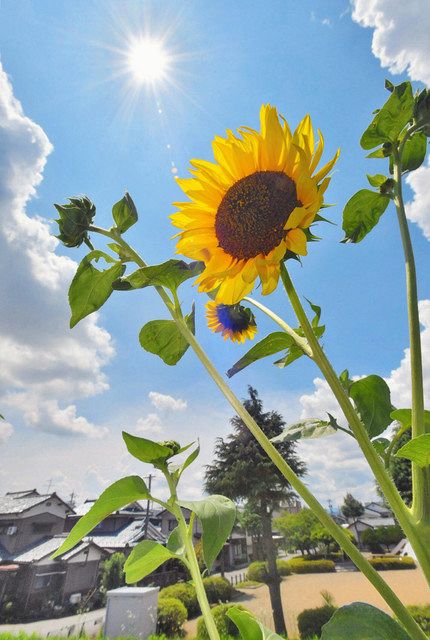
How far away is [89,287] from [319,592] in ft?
73.6

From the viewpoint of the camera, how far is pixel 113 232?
0.57 metres

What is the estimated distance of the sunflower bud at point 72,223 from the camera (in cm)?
59

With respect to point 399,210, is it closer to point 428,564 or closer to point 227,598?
point 428,564

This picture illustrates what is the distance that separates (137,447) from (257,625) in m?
0.27

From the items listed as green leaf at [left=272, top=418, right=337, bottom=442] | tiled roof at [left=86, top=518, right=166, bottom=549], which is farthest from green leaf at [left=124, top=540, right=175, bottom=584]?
tiled roof at [left=86, top=518, right=166, bottom=549]

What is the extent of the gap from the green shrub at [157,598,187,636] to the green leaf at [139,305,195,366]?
52.5 ft

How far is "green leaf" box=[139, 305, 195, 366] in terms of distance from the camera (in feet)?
1.77

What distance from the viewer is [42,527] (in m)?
23.3

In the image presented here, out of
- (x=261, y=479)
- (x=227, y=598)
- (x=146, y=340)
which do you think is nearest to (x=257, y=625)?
(x=146, y=340)

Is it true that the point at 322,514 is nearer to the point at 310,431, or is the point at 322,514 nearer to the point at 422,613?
the point at 310,431

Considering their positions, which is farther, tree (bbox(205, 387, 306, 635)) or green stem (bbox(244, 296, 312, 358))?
tree (bbox(205, 387, 306, 635))

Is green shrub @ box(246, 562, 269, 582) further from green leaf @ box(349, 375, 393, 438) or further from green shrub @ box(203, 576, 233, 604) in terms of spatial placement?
green leaf @ box(349, 375, 393, 438)

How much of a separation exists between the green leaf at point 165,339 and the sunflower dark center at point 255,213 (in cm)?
13

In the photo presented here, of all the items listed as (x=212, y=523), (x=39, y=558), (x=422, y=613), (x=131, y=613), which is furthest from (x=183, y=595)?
(x=212, y=523)
